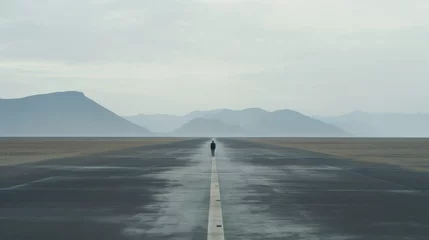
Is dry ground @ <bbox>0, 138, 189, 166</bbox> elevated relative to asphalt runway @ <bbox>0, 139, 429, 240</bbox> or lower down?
elevated

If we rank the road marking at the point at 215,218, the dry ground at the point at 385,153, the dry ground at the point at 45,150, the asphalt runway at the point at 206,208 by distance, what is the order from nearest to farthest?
1. the road marking at the point at 215,218
2. the asphalt runway at the point at 206,208
3. the dry ground at the point at 385,153
4. the dry ground at the point at 45,150


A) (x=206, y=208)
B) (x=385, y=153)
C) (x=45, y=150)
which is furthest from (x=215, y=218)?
(x=45, y=150)

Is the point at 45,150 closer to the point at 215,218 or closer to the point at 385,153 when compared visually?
the point at 385,153

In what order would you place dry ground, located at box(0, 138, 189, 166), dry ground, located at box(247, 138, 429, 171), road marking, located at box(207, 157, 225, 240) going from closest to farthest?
road marking, located at box(207, 157, 225, 240), dry ground, located at box(247, 138, 429, 171), dry ground, located at box(0, 138, 189, 166)

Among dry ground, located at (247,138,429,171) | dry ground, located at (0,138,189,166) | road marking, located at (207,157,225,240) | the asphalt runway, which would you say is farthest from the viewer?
dry ground, located at (0,138,189,166)

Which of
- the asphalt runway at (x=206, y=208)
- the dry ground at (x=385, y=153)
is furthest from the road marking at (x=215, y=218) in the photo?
the dry ground at (x=385, y=153)

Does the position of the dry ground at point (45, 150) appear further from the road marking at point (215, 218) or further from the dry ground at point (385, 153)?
the dry ground at point (385, 153)

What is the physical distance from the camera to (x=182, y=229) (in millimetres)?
12609

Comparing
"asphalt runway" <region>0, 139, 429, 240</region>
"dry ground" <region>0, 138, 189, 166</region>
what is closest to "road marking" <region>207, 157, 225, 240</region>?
"asphalt runway" <region>0, 139, 429, 240</region>

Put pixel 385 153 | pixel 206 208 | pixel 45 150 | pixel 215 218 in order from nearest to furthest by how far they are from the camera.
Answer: pixel 215 218 → pixel 206 208 → pixel 385 153 → pixel 45 150

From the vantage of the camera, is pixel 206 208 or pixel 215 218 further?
pixel 206 208

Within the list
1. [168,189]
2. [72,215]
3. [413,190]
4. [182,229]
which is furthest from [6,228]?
[413,190]

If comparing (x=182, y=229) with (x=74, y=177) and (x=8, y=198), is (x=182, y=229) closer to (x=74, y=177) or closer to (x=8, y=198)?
(x=8, y=198)

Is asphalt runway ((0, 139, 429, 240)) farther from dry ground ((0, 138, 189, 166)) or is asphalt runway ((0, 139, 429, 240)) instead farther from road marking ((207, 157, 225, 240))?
dry ground ((0, 138, 189, 166))
